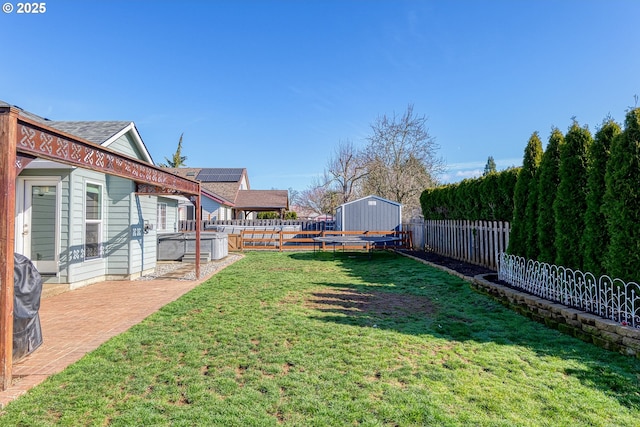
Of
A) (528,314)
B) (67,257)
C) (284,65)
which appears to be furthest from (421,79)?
(67,257)

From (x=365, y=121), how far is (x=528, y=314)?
2107cm

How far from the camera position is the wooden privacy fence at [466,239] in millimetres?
8656

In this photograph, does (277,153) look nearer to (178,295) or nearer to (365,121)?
(365,121)

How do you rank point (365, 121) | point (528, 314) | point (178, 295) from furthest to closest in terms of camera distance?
point (365, 121)
point (178, 295)
point (528, 314)

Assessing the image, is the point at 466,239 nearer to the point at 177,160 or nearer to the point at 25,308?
the point at 25,308

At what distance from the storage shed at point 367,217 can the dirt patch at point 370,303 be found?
403 inches

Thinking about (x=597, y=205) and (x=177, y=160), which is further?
(x=177, y=160)

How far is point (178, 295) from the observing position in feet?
21.8

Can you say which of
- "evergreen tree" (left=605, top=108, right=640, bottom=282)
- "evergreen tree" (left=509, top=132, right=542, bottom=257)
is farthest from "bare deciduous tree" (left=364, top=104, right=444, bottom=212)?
"evergreen tree" (left=605, top=108, right=640, bottom=282)

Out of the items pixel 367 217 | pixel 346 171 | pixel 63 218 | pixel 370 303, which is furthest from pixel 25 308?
pixel 346 171

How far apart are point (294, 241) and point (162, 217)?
6459 millimetres

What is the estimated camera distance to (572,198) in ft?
17.6

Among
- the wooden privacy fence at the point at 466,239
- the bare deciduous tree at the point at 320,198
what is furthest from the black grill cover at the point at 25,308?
the bare deciduous tree at the point at 320,198

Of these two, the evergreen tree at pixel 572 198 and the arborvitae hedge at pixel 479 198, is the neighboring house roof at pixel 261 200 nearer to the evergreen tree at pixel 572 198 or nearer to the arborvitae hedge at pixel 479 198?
the arborvitae hedge at pixel 479 198
